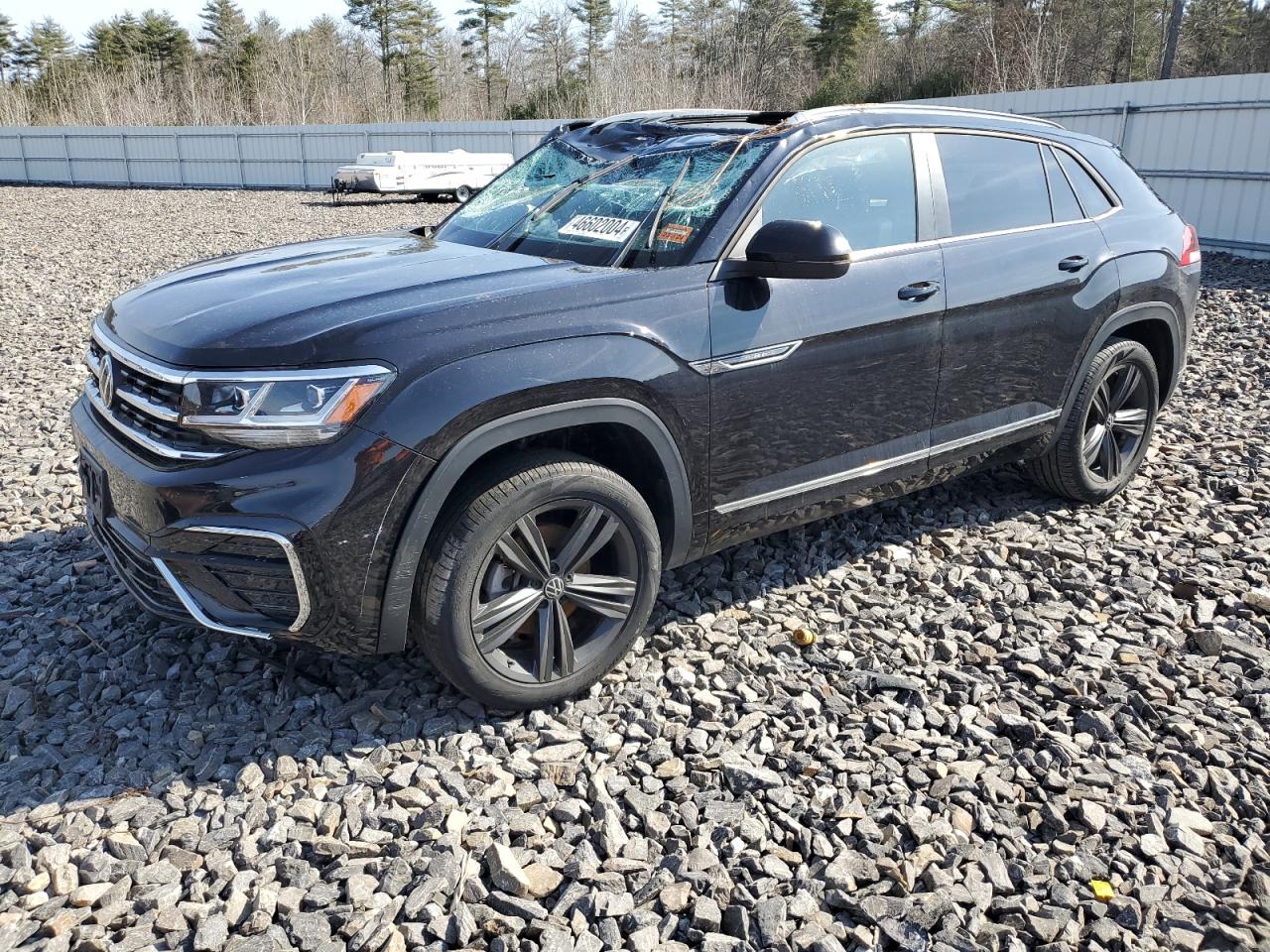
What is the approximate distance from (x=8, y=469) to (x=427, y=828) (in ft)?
13.0

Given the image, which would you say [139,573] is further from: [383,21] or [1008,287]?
[383,21]

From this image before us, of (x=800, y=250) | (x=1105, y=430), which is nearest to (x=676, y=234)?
(x=800, y=250)

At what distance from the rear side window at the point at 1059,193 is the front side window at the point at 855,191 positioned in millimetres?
935

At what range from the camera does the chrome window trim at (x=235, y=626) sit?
2637 millimetres

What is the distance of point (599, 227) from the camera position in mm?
3518

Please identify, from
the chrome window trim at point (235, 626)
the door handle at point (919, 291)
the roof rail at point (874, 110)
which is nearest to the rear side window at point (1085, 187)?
the roof rail at point (874, 110)

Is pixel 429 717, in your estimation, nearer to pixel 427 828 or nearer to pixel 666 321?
pixel 427 828

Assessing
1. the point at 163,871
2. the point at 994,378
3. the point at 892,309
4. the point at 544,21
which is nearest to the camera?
the point at 163,871

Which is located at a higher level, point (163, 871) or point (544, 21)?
point (544, 21)

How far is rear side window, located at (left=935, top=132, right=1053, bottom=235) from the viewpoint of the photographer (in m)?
3.97

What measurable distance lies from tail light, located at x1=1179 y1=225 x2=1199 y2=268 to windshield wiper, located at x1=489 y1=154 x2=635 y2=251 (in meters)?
2.84

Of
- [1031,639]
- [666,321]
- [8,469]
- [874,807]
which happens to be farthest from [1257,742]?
[8,469]

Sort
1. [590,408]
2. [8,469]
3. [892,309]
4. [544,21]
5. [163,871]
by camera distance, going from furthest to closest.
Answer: [544,21], [8,469], [892,309], [590,408], [163,871]

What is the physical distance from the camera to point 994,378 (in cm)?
407
